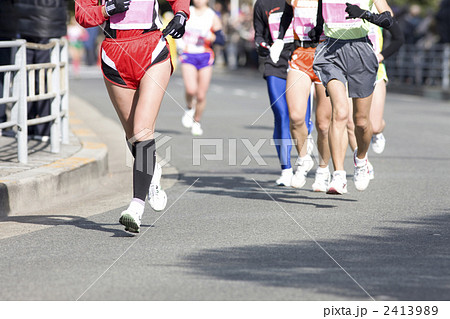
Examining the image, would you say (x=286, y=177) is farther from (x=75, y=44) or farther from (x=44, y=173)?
(x=75, y=44)

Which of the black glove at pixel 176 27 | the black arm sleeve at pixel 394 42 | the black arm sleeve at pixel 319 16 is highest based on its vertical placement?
the black glove at pixel 176 27

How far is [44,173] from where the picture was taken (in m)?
8.34

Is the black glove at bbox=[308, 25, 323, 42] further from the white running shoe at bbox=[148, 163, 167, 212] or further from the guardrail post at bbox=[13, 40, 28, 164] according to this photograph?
the guardrail post at bbox=[13, 40, 28, 164]

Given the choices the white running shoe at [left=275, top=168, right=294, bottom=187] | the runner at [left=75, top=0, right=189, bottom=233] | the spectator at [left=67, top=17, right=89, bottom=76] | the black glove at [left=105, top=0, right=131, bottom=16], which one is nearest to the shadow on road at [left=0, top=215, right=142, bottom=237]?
Answer: the runner at [left=75, top=0, right=189, bottom=233]

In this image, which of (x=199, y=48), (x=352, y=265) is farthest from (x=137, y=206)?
(x=199, y=48)

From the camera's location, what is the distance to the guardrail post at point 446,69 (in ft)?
74.5

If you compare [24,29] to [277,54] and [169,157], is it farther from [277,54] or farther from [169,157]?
[277,54]

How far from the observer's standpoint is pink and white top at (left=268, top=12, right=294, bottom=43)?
29.5ft

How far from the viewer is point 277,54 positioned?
28.7ft

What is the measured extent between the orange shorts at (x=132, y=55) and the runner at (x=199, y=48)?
23.6ft

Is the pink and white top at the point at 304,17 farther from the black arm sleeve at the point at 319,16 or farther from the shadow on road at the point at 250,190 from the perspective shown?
the shadow on road at the point at 250,190

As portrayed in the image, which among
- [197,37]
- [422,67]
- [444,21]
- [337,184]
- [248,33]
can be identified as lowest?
[248,33]

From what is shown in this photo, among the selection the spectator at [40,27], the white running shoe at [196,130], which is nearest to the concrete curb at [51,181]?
the spectator at [40,27]

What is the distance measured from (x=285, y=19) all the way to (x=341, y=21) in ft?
3.14
